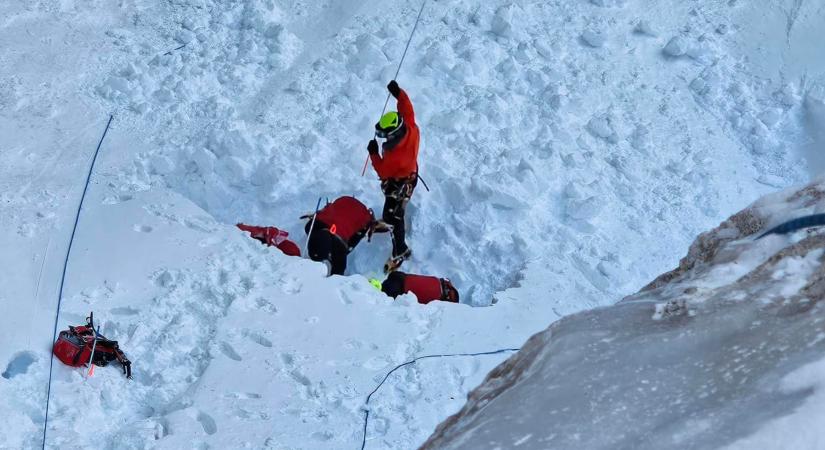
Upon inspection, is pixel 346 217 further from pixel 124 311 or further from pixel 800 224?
pixel 800 224

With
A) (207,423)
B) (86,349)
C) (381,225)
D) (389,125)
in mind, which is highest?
(389,125)

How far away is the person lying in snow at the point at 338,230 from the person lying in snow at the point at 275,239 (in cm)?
14

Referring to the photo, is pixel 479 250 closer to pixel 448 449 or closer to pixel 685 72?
pixel 685 72

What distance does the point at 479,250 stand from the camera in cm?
682

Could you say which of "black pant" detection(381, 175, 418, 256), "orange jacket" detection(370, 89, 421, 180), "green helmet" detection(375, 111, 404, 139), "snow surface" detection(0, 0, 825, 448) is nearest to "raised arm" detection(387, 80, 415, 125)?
"orange jacket" detection(370, 89, 421, 180)

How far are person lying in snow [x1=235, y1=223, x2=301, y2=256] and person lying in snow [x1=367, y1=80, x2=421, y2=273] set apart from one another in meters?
0.79

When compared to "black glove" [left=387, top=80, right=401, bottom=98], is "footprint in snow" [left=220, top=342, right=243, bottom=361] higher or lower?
lower

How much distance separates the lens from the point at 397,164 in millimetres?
6617

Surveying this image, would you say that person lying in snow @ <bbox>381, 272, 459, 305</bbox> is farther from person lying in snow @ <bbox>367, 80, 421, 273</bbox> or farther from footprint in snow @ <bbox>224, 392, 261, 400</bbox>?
footprint in snow @ <bbox>224, 392, 261, 400</bbox>

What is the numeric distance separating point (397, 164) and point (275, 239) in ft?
3.67

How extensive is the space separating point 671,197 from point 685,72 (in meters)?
1.74

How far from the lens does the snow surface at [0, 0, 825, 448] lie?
5195mm

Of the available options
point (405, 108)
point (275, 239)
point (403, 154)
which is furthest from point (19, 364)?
point (405, 108)

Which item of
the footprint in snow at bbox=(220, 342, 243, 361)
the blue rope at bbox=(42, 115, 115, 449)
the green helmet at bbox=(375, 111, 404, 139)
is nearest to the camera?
the blue rope at bbox=(42, 115, 115, 449)
